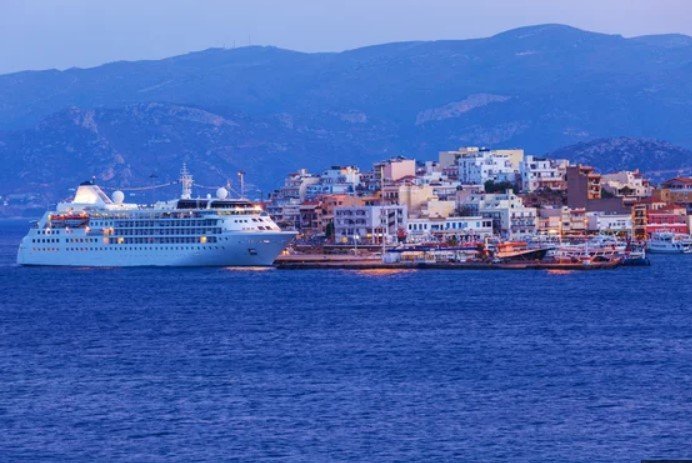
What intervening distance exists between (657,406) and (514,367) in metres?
7.97

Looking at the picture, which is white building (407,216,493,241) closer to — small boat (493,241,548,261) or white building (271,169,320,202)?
small boat (493,241,548,261)

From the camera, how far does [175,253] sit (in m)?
103

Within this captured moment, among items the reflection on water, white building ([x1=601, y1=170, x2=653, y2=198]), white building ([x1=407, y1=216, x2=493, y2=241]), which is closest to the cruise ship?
the reflection on water

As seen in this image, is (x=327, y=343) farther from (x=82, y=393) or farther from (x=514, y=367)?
(x=82, y=393)

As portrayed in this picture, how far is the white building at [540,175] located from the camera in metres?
135

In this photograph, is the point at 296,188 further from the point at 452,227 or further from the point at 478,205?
the point at 452,227

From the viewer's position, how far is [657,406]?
44.5 m

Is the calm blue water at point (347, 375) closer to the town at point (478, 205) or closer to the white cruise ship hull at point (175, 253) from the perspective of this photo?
the white cruise ship hull at point (175, 253)

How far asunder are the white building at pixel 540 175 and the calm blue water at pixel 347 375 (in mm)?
51123

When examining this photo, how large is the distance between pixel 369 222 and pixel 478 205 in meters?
8.54

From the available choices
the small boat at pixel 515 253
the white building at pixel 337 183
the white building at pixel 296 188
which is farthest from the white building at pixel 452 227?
the white building at pixel 296 188

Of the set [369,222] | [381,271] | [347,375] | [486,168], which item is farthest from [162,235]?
[347,375]

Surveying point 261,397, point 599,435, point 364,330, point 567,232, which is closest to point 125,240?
point 567,232

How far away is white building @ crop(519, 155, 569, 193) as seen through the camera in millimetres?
135250
